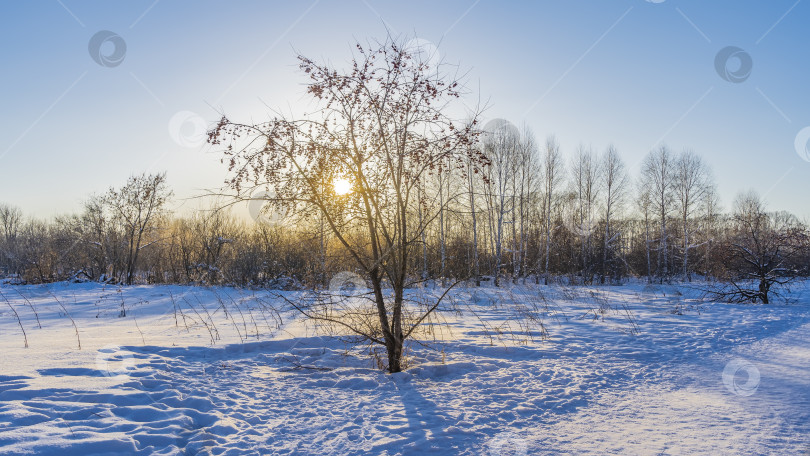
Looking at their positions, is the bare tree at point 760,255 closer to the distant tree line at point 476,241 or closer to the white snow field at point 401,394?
the distant tree line at point 476,241

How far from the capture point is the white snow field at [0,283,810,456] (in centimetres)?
300

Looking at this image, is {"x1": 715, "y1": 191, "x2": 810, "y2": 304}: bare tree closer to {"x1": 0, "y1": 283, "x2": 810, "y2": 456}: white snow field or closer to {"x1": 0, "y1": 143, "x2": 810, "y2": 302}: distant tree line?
{"x1": 0, "y1": 143, "x2": 810, "y2": 302}: distant tree line

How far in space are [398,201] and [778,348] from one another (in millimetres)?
6227

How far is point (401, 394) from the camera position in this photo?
4.31 meters

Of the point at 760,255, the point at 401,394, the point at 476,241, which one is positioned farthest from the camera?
the point at 476,241

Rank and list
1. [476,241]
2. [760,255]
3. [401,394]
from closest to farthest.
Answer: [401,394] < [760,255] < [476,241]

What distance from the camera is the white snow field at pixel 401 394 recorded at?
118 inches

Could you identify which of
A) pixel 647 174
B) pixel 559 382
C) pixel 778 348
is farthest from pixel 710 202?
pixel 559 382

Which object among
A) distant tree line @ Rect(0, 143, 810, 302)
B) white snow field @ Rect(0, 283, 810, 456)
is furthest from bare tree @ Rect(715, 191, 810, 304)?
white snow field @ Rect(0, 283, 810, 456)

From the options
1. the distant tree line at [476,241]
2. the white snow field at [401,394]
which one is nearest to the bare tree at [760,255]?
the distant tree line at [476,241]

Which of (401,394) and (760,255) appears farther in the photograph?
(760,255)

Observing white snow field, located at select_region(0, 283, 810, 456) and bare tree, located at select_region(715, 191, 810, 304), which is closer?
white snow field, located at select_region(0, 283, 810, 456)

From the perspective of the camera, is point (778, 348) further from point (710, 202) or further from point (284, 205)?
point (710, 202)

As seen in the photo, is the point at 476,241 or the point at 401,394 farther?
the point at 476,241
